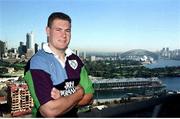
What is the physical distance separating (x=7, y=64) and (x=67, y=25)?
0.82m

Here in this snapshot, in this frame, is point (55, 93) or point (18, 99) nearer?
point (55, 93)

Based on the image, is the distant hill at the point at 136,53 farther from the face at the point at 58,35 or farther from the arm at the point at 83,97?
the face at the point at 58,35

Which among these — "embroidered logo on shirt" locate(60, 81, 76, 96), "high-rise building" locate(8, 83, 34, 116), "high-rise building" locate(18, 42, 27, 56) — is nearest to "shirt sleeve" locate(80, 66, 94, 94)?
"embroidered logo on shirt" locate(60, 81, 76, 96)

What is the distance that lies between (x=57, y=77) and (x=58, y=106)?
169 mm

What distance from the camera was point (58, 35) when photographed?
64.6 inches

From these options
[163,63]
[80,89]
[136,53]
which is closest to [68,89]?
[80,89]

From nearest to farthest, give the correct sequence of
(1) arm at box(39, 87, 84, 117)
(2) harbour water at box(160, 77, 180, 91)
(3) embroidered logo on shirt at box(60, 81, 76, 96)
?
(1) arm at box(39, 87, 84, 117) < (3) embroidered logo on shirt at box(60, 81, 76, 96) < (2) harbour water at box(160, 77, 180, 91)

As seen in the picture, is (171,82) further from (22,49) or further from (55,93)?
(55,93)

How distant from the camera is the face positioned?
1642mm

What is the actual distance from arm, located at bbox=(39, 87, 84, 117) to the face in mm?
297

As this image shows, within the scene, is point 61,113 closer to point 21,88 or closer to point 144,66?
point 21,88

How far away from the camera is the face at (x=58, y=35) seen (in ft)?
5.39

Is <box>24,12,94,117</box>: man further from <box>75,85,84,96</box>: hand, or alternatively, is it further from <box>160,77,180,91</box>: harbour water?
<box>160,77,180,91</box>: harbour water

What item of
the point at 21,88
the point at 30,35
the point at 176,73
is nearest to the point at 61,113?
the point at 21,88
